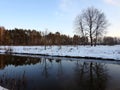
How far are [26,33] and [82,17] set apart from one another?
68060 mm

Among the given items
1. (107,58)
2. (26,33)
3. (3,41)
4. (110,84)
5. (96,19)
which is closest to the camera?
(110,84)

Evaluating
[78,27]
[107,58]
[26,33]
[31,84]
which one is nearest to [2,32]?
[26,33]

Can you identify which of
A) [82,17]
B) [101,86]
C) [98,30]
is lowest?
[101,86]

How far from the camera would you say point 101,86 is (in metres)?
13.4

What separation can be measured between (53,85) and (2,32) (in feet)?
332

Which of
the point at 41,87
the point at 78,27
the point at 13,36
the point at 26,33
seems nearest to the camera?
the point at 41,87

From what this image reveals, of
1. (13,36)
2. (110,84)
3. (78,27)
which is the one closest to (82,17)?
(78,27)

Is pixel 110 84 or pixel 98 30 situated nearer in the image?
pixel 110 84

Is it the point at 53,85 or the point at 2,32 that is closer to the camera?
the point at 53,85

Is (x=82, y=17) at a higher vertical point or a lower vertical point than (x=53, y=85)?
higher

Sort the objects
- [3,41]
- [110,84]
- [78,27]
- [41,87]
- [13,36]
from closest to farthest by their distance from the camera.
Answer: [41,87], [110,84], [78,27], [3,41], [13,36]

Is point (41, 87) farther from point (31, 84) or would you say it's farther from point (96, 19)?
point (96, 19)

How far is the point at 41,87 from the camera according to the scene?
13117 millimetres

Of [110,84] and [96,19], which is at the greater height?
[96,19]
